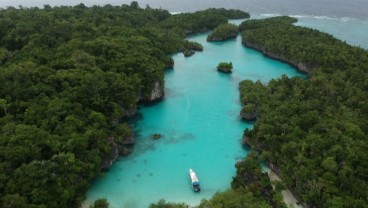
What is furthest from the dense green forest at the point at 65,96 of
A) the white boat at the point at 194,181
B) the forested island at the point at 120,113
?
the white boat at the point at 194,181

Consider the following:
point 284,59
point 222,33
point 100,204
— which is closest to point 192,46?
point 222,33

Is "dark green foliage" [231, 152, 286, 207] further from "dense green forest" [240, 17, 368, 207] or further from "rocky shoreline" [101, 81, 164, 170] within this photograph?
"rocky shoreline" [101, 81, 164, 170]

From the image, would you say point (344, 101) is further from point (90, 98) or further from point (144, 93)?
point (90, 98)

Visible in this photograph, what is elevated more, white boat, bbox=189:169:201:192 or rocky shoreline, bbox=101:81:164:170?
rocky shoreline, bbox=101:81:164:170

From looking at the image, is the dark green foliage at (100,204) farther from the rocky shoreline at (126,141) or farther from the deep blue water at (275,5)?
the deep blue water at (275,5)

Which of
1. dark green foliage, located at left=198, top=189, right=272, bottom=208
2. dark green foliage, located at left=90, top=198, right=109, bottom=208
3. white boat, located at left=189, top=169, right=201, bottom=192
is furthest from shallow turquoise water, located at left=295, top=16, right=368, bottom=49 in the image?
dark green foliage, located at left=90, top=198, right=109, bottom=208

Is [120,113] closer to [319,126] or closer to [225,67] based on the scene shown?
[319,126]
